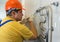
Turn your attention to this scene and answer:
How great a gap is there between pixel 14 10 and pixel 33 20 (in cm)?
56

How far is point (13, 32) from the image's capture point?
1436mm

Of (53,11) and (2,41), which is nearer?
(53,11)

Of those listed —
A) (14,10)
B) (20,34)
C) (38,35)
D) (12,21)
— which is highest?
(14,10)

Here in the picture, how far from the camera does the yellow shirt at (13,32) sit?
1.44 meters

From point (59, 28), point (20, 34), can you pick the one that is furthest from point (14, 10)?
point (59, 28)

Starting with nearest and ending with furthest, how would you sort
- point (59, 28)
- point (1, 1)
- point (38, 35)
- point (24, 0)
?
point (59, 28), point (38, 35), point (24, 0), point (1, 1)

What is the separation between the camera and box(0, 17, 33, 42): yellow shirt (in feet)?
4.71

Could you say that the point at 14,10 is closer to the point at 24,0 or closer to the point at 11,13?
the point at 11,13

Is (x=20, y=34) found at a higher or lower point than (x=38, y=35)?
higher

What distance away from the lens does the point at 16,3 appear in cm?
156

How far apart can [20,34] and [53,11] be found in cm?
41

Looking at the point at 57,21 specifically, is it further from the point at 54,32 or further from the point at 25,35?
the point at 25,35

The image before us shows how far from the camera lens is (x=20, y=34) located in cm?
146

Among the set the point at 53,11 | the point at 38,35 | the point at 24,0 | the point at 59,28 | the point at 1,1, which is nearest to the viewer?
the point at 59,28
